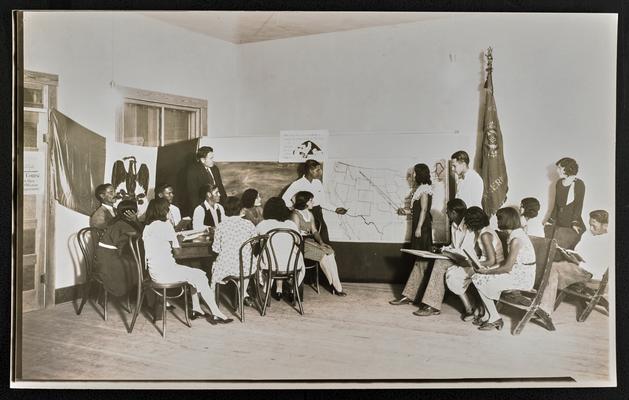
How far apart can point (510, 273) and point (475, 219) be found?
0.29 meters

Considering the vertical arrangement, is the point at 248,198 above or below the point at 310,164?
below

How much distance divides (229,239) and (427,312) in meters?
0.97

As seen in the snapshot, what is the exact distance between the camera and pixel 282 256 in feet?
9.02

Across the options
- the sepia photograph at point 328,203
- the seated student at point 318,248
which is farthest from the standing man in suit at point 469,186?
the seated student at point 318,248

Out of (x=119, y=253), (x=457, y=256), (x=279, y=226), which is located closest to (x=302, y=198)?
(x=279, y=226)

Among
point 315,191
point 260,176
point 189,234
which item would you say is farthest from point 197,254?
point 315,191

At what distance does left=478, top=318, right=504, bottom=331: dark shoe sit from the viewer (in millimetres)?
2703

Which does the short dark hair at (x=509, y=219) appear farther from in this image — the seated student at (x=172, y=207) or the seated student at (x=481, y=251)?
the seated student at (x=172, y=207)

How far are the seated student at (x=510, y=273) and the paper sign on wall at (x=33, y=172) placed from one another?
2020 millimetres

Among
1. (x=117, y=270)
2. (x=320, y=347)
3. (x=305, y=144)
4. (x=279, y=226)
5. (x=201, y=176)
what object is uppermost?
(x=305, y=144)

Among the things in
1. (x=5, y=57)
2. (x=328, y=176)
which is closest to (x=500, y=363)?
(x=328, y=176)

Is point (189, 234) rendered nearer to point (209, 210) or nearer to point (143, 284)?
point (209, 210)

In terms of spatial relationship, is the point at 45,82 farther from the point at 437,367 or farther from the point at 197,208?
the point at 437,367

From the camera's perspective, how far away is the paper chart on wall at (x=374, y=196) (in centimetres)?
271
